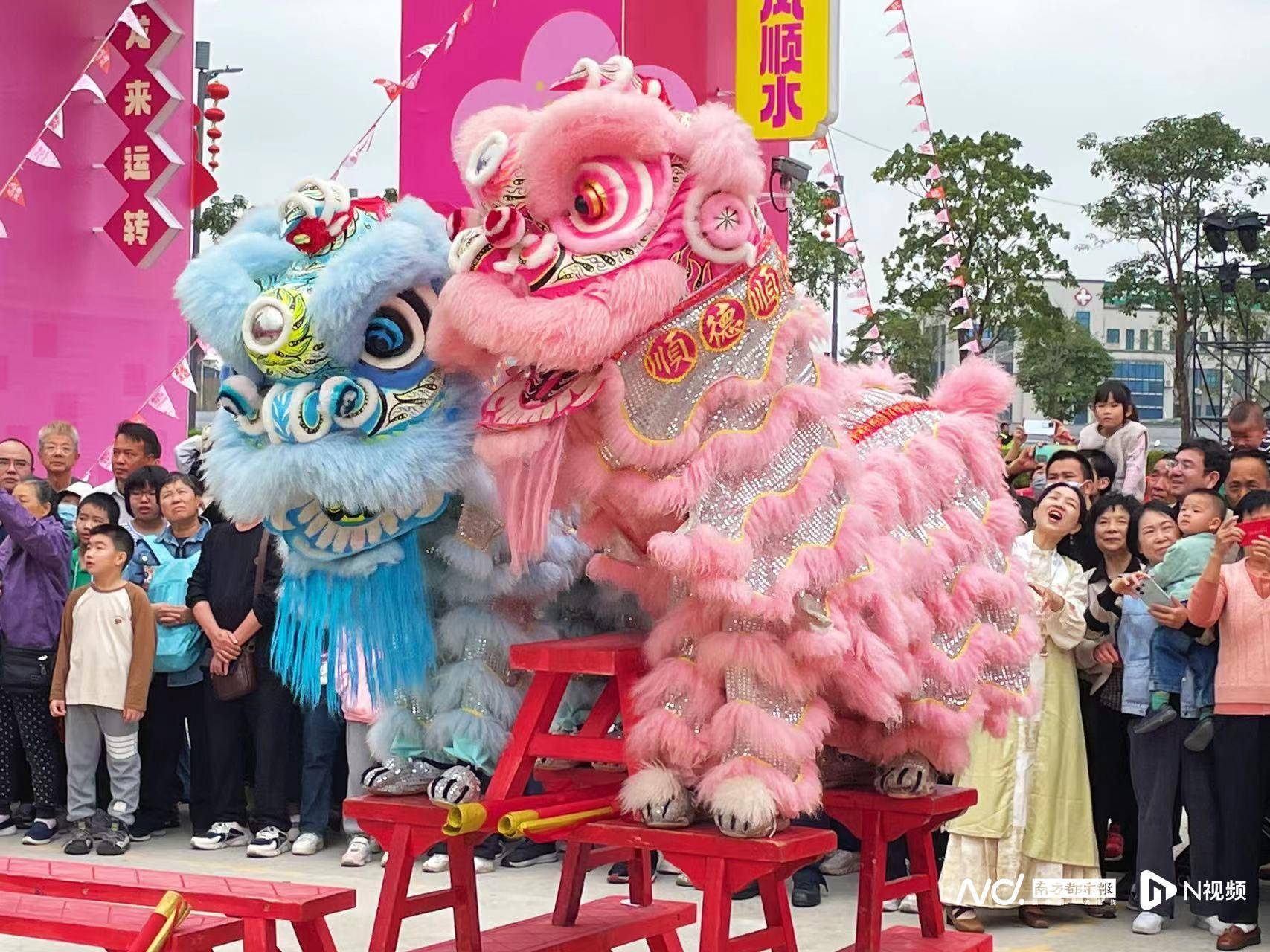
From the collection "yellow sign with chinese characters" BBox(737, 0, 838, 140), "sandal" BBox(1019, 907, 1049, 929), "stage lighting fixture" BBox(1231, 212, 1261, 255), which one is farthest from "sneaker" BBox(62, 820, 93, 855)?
"stage lighting fixture" BBox(1231, 212, 1261, 255)

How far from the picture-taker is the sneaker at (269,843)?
5.80 meters

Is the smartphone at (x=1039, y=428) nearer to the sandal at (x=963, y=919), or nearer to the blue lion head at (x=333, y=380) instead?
the sandal at (x=963, y=919)

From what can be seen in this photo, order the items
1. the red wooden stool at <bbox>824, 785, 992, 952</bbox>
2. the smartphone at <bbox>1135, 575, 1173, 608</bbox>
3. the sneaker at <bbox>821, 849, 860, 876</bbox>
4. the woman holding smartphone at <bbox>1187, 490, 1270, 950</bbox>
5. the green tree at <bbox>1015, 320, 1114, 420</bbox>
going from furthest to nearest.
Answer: the green tree at <bbox>1015, 320, 1114, 420</bbox>
the sneaker at <bbox>821, 849, 860, 876</bbox>
the smartphone at <bbox>1135, 575, 1173, 608</bbox>
the woman holding smartphone at <bbox>1187, 490, 1270, 950</bbox>
the red wooden stool at <bbox>824, 785, 992, 952</bbox>

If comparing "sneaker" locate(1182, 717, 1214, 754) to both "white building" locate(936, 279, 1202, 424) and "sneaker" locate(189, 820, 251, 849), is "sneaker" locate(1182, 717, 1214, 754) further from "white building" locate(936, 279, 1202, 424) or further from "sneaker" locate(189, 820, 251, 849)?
"white building" locate(936, 279, 1202, 424)

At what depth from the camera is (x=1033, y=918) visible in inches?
197

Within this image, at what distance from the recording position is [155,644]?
600 cm

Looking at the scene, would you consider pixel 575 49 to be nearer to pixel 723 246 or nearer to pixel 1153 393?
pixel 723 246

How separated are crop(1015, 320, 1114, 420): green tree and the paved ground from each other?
19.3 metres

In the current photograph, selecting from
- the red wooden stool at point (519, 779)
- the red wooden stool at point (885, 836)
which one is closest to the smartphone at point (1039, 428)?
the red wooden stool at point (885, 836)

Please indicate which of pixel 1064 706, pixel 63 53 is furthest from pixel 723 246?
pixel 63 53

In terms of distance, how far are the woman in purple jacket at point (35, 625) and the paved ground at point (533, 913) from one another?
30 centimetres

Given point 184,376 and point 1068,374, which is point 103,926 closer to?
point 184,376

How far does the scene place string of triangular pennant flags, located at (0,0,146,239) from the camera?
7426mm

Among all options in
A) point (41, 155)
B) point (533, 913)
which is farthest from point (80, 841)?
point (41, 155)
